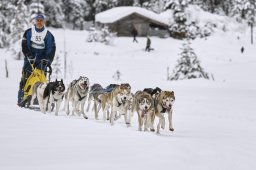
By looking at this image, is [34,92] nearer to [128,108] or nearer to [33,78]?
[33,78]

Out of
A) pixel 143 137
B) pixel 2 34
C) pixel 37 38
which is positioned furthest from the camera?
pixel 2 34

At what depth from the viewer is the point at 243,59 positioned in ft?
146

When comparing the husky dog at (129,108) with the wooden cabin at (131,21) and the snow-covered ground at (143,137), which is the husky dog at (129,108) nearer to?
the snow-covered ground at (143,137)

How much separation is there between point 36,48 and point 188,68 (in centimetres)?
1662

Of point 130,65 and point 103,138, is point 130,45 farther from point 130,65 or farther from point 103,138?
point 103,138

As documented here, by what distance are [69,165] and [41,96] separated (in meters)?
6.83

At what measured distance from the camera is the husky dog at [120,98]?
983 centimetres

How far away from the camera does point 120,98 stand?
9930 mm

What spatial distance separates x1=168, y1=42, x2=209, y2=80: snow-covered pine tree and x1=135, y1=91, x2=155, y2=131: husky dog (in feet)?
59.2

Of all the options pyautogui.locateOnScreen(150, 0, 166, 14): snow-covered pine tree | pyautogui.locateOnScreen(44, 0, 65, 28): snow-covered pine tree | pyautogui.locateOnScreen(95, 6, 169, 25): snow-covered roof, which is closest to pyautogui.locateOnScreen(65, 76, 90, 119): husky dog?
pyautogui.locateOnScreen(95, 6, 169, 25): snow-covered roof

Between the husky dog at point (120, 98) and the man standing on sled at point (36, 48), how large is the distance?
244 centimetres

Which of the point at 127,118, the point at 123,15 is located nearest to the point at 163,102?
the point at 127,118

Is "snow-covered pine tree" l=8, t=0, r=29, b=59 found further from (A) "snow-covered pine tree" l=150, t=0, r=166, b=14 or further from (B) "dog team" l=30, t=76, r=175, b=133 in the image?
(A) "snow-covered pine tree" l=150, t=0, r=166, b=14

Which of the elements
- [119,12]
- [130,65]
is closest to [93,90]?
[130,65]
